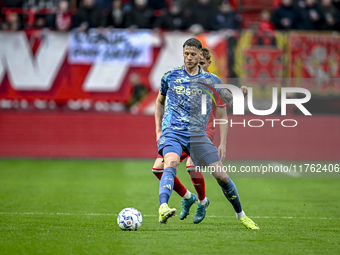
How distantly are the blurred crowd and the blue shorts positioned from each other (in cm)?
1188

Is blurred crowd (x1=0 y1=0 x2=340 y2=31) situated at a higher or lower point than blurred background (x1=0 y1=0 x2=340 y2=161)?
higher

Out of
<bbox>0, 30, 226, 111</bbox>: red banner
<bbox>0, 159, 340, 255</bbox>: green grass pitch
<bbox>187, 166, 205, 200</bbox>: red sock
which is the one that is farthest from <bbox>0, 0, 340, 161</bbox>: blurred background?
<bbox>187, 166, 205, 200</bbox>: red sock

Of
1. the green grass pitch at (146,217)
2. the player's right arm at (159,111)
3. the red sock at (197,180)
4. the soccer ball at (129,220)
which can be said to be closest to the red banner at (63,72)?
the green grass pitch at (146,217)

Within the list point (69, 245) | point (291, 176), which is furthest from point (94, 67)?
point (69, 245)

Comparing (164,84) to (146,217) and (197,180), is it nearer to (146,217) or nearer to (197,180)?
(197,180)

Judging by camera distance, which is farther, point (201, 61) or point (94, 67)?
point (94, 67)

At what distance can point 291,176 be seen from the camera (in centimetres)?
1402

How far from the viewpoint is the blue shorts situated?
243 inches

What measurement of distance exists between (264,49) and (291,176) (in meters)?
5.25

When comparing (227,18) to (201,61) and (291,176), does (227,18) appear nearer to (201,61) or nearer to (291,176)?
(291,176)

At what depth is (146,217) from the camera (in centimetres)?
721

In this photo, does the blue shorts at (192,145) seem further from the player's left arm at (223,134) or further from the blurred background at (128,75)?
the blurred background at (128,75)

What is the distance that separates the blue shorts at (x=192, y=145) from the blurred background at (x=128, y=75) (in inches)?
438

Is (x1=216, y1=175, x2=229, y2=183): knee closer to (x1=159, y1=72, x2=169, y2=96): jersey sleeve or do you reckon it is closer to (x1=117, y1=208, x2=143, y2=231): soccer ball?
(x1=117, y1=208, x2=143, y2=231): soccer ball
